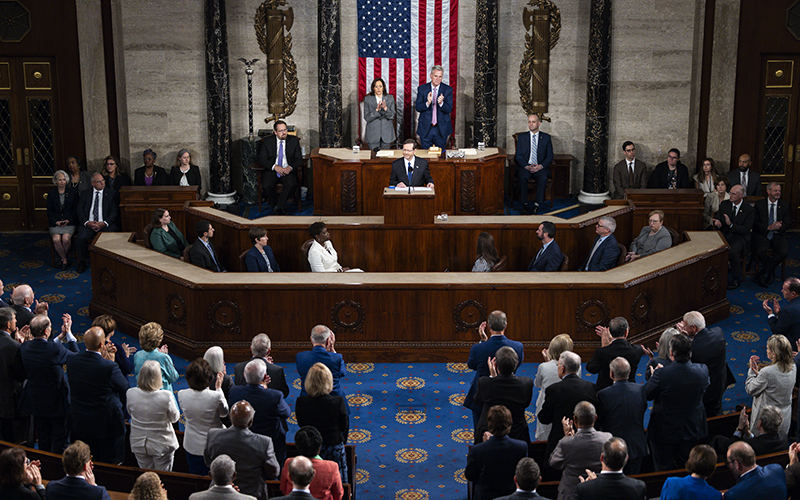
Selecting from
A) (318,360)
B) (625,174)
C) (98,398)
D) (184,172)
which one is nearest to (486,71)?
(625,174)

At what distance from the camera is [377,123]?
538 inches

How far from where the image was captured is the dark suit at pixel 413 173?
1136 centimetres

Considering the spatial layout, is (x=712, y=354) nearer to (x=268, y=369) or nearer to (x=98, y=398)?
(x=268, y=369)

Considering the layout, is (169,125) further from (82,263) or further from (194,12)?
(82,263)

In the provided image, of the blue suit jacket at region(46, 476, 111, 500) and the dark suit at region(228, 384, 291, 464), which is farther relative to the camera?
the dark suit at region(228, 384, 291, 464)

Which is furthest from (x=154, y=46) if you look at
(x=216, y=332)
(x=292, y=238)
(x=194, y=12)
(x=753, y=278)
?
(x=753, y=278)

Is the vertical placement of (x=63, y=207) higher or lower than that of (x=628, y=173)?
lower

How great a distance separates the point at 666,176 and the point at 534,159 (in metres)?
1.87

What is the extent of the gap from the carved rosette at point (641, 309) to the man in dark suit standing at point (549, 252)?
2.97 ft

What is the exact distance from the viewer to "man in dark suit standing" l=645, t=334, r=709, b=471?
20.6 feet

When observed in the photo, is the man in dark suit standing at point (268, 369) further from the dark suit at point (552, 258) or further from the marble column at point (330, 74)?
the marble column at point (330, 74)

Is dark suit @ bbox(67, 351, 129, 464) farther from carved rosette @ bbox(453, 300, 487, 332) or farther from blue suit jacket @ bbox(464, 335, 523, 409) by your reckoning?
carved rosette @ bbox(453, 300, 487, 332)

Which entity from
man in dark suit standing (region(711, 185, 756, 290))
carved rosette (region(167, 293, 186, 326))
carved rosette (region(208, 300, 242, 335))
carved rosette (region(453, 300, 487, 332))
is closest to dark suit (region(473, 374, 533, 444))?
carved rosette (region(453, 300, 487, 332))

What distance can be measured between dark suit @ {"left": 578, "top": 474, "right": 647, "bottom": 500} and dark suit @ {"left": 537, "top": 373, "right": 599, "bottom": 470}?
1.01 meters
